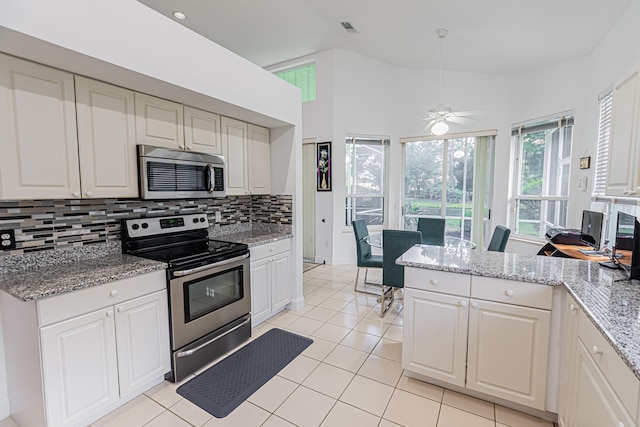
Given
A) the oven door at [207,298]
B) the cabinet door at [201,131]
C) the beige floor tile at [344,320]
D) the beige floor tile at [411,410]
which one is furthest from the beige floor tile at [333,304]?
the cabinet door at [201,131]

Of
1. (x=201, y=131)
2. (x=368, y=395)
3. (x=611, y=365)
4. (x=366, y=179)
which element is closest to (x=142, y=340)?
(x=368, y=395)

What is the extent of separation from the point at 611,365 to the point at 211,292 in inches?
93.6

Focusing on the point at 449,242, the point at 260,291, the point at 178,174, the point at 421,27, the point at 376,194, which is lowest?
the point at 260,291

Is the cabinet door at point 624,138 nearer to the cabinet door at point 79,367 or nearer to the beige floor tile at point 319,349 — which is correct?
the beige floor tile at point 319,349

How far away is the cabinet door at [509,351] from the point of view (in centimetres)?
172

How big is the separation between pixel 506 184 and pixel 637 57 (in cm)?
235

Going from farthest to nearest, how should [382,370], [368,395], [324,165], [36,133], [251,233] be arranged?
[324,165] → [251,233] → [382,370] → [368,395] → [36,133]

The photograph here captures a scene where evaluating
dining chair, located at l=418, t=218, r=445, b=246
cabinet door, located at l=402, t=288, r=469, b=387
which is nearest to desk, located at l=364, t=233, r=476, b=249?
Result: dining chair, located at l=418, t=218, r=445, b=246

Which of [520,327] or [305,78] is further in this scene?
[305,78]

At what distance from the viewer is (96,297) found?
1713 millimetres

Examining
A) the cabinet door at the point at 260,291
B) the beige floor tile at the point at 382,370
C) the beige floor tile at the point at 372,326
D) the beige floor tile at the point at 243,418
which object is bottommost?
the beige floor tile at the point at 243,418

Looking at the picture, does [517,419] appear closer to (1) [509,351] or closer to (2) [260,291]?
(1) [509,351]

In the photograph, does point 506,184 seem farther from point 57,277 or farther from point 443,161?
point 57,277

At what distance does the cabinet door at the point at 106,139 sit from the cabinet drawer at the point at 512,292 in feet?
8.13
